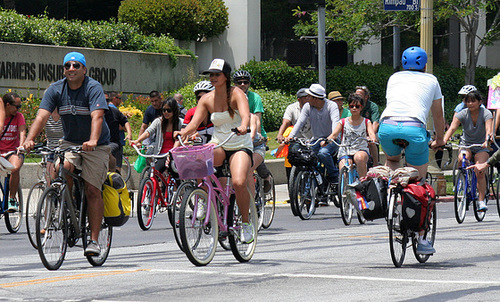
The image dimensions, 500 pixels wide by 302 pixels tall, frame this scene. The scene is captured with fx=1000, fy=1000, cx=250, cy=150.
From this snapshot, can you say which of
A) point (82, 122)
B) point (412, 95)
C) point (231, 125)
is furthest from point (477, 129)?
point (82, 122)

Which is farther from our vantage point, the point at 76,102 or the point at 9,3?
the point at 9,3

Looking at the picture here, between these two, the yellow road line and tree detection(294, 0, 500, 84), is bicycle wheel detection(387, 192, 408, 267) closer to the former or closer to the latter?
the yellow road line

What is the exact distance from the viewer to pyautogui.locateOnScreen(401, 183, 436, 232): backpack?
340 inches

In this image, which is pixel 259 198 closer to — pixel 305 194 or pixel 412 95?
pixel 305 194

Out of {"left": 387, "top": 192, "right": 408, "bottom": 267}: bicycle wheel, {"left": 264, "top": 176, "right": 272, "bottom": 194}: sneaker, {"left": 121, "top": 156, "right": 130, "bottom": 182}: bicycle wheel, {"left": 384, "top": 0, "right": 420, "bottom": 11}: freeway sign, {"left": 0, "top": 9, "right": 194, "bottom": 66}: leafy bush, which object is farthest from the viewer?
{"left": 0, "top": 9, "right": 194, "bottom": 66}: leafy bush

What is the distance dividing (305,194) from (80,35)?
12145 mm

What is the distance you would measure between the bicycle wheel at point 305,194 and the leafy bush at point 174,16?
547 inches

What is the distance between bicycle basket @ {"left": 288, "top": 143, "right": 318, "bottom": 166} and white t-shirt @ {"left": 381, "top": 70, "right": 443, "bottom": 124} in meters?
4.83

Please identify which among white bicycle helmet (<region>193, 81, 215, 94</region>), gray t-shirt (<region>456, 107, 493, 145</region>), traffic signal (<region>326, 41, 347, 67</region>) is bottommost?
gray t-shirt (<region>456, 107, 493, 145</region>)

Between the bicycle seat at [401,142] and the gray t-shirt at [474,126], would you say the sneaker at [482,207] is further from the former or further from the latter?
the bicycle seat at [401,142]

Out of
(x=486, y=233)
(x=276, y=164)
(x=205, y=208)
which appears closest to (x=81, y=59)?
(x=205, y=208)

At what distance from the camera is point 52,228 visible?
28.4ft

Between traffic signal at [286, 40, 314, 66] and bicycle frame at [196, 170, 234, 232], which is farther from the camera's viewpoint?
traffic signal at [286, 40, 314, 66]

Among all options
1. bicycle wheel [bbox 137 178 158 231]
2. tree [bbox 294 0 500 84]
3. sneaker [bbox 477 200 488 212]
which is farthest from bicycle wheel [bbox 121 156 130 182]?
tree [bbox 294 0 500 84]
